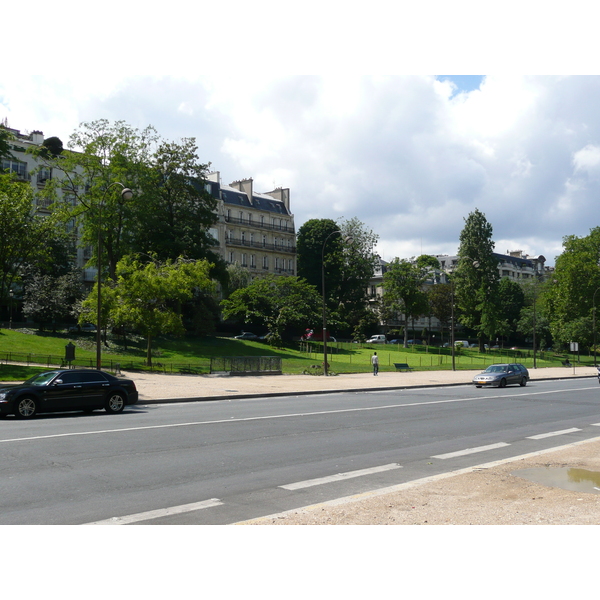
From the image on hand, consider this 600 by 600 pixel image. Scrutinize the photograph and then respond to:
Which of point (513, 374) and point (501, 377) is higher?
point (513, 374)

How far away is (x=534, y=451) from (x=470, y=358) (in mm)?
64471

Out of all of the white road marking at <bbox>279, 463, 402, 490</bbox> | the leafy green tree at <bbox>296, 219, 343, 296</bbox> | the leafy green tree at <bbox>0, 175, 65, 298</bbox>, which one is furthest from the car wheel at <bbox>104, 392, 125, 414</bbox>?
the leafy green tree at <bbox>296, 219, 343, 296</bbox>

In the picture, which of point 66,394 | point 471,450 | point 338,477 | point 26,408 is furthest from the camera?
point 66,394

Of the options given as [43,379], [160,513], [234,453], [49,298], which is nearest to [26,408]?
[43,379]

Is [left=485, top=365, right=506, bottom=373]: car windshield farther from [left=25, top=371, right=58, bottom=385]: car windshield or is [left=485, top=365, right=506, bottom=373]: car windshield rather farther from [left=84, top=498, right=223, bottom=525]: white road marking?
[left=84, top=498, right=223, bottom=525]: white road marking

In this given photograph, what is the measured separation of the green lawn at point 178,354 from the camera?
37750 mm

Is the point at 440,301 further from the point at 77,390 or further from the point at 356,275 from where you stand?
the point at 77,390

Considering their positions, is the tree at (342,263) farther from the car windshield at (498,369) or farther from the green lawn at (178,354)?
the car windshield at (498,369)

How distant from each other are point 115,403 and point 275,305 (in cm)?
4926

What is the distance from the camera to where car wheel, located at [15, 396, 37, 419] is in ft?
55.1

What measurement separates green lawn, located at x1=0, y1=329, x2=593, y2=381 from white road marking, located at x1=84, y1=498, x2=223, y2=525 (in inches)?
921

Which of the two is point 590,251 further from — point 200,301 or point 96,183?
point 96,183

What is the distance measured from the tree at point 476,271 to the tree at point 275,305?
2869 cm

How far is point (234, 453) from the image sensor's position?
11.5m
